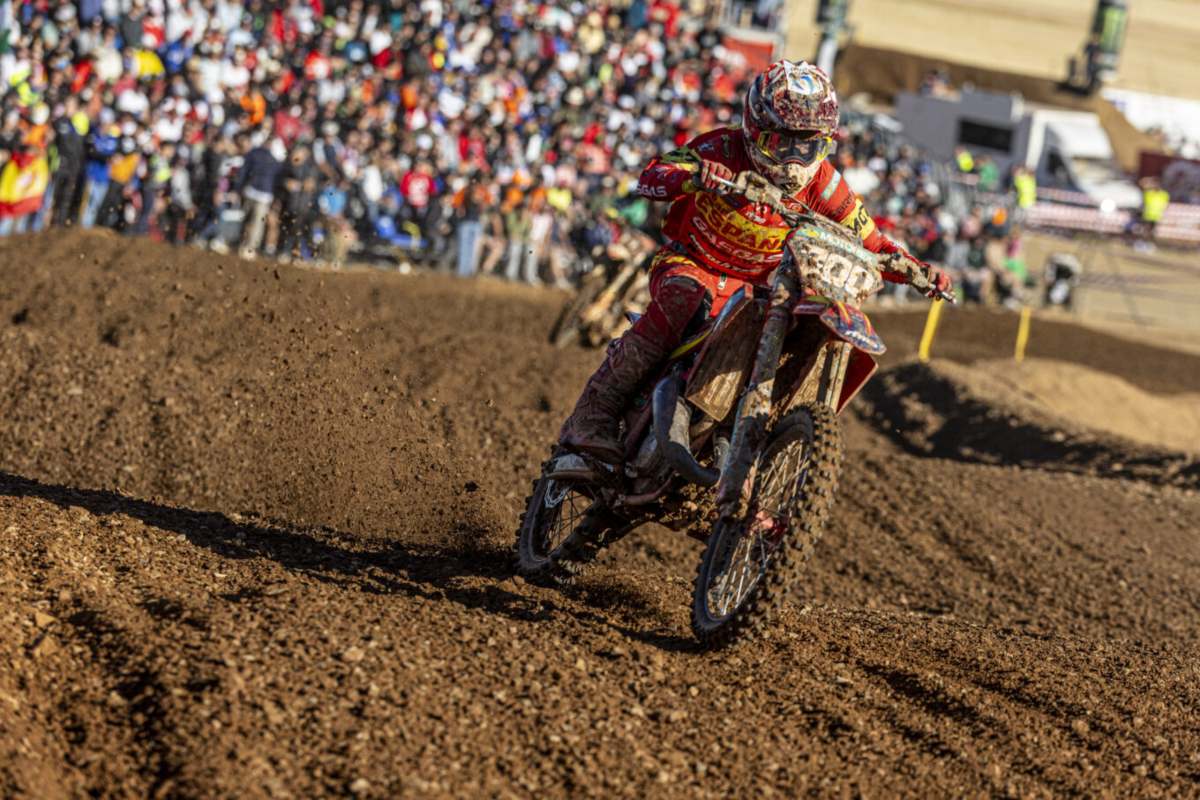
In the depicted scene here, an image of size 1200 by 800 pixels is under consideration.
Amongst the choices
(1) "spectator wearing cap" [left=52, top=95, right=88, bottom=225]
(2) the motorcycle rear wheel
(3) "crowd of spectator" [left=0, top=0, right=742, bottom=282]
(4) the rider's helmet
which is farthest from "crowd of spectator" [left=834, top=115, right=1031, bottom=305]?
(2) the motorcycle rear wheel

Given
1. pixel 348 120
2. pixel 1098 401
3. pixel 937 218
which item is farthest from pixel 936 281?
pixel 937 218

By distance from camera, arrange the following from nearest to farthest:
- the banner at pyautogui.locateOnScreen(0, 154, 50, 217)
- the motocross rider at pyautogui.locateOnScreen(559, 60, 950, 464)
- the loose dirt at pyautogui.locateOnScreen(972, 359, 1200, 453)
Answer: the motocross rider at pyautogui.locateOnScreen(559, 60, 950, 464) < the loose dirt at pyautogui.locateOnScreen(972, 359, 1200, 453) < the banner at pyautogui.locateOnScreen(0, 154, 50, 217)

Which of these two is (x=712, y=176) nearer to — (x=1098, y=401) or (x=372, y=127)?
(x=1098, y=401)

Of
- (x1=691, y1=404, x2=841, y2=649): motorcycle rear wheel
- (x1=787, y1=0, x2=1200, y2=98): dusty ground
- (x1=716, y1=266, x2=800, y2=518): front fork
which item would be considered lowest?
(x1=691, y1=404, x2=841, y2=649): motorcycle rear wheel

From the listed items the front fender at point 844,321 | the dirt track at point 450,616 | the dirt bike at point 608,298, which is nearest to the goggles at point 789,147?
the front fender at point 844,321

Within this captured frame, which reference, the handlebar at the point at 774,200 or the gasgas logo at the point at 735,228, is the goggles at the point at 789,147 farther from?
the gasgas logo at the point at 735,228

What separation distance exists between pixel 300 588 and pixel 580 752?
1676mm

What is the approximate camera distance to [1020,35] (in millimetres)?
54312

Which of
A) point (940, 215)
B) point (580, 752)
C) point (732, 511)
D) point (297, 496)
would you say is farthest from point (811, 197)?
point (940, 215)

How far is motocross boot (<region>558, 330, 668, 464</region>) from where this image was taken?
21.0ft

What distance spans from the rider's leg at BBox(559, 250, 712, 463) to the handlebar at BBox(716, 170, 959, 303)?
0.63 m

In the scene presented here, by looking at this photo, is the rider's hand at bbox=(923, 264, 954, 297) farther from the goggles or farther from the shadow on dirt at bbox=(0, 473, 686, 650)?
the shadow on dirt at bbox=(0, 473, 686, 650)

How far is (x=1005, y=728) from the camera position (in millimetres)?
5156

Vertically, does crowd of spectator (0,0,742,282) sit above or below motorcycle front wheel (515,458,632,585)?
above
